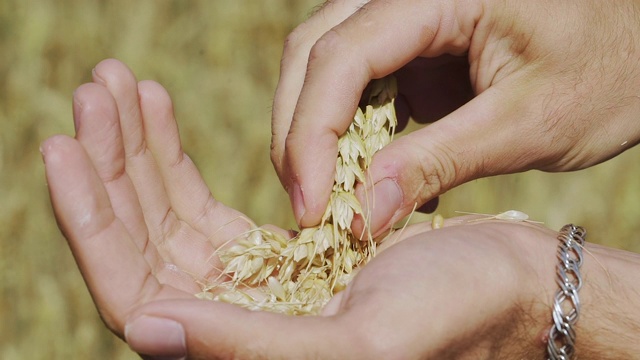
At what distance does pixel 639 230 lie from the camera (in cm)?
399

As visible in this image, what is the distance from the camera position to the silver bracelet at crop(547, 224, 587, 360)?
6.48 feet

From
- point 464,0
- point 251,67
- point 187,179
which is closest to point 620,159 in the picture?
point 251,67

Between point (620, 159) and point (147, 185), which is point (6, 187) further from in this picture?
point (620, 159)

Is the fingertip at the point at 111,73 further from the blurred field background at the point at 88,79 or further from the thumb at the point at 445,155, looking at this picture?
the blurred field background at the point at 88,79

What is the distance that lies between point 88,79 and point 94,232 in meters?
1.60

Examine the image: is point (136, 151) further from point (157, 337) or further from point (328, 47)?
point (157, 337)

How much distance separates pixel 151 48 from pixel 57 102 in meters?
0.40

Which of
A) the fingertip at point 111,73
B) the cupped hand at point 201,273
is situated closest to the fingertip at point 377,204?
the cupped hand at point 201,273

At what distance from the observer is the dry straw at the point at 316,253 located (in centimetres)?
211

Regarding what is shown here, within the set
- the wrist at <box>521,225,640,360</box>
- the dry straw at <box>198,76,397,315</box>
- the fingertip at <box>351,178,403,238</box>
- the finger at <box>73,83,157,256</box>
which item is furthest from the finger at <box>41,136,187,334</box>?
the wrist at <box>521,225,640,360</box>

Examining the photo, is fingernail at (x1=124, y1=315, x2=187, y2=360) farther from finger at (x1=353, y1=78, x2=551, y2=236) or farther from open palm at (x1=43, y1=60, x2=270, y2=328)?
finger at (x1=353, y1=78, x2=551, y2=236)

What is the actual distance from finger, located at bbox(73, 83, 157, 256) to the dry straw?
24cm

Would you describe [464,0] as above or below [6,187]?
above

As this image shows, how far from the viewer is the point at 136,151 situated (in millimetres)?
2125
